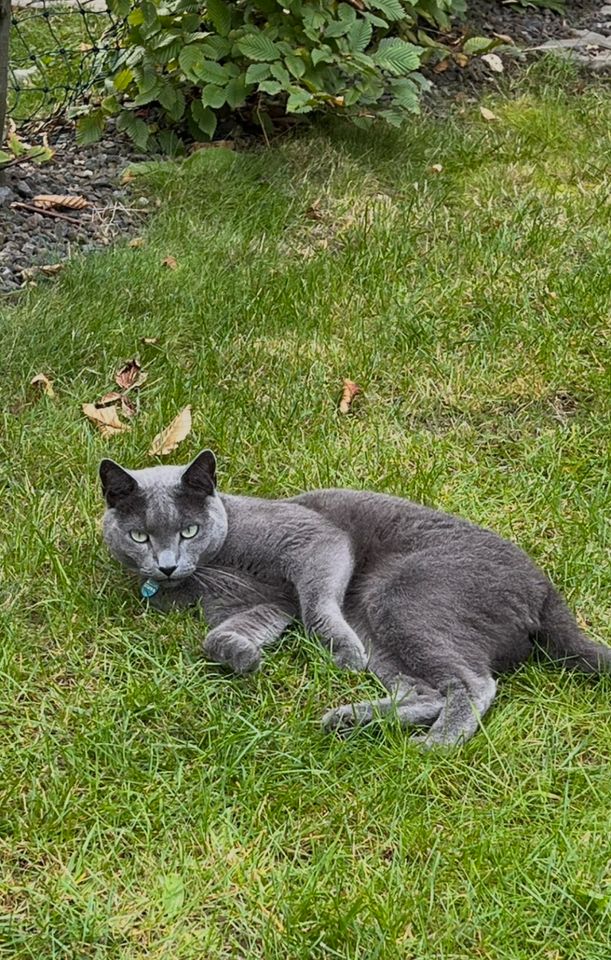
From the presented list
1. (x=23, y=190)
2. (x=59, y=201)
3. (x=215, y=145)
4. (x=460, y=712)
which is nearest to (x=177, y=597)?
(x=460, y=712)

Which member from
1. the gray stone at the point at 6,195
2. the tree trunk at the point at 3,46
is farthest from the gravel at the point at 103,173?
the tree trunk at the point at 3,46

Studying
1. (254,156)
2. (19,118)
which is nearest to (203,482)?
(254,156)

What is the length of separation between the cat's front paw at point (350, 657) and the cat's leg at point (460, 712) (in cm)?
22

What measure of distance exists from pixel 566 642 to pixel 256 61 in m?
2.86

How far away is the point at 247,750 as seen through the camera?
2229 mm

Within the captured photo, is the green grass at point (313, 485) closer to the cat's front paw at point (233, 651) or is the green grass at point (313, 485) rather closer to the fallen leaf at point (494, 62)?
the cat's front paw at point (233, 651)

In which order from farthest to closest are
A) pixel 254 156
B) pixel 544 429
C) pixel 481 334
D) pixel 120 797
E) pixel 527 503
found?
pixel 254 156
pixel 481 334
pixel 544 429
pixel 527 503
pixel 120 797

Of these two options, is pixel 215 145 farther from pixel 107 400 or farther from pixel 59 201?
pixel 107 400

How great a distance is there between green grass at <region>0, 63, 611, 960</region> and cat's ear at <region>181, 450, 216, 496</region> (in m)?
0.32

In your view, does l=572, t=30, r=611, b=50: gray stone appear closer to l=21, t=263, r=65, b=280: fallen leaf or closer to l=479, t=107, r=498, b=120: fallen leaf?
l=479, t=107, r=498, b=120: fallen leaf

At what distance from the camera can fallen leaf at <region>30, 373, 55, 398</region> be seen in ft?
11.4

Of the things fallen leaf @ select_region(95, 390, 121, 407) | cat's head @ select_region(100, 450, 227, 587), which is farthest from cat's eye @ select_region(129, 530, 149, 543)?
fallen leaf @ select_region(95, 390, 121, 407)

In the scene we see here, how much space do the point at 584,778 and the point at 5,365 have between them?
7.24ft

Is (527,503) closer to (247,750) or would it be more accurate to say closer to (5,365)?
(247,750)
